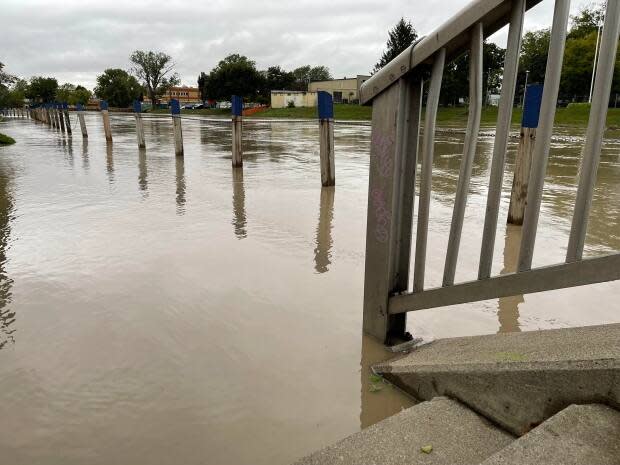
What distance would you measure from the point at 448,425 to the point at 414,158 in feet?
4.26

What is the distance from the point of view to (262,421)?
2.11 m

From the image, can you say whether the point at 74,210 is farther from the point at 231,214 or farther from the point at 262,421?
the point at 262,421

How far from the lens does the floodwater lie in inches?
80.9

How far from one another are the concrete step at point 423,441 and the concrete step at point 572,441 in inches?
8.5

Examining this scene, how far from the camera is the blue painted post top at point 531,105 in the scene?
4.71 meters

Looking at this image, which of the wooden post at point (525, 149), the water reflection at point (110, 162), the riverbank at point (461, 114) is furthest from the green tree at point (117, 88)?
the wooden post at point (525, 149)

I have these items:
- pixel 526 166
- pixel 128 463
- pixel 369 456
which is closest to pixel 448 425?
pixel 369 456

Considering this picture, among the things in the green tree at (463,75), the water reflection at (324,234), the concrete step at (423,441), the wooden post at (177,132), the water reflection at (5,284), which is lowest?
the water reflection at (5,284)

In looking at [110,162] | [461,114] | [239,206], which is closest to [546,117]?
[239,206]

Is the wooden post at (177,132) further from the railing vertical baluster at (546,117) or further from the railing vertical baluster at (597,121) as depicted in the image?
the railing vertical baluster at (597,121)

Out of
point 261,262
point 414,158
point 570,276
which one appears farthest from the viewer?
point 261,262

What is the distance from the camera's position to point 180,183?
8.63m

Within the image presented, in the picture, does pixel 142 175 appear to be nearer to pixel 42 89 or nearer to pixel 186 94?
pixel 42 89

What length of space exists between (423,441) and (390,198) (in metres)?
1.20
